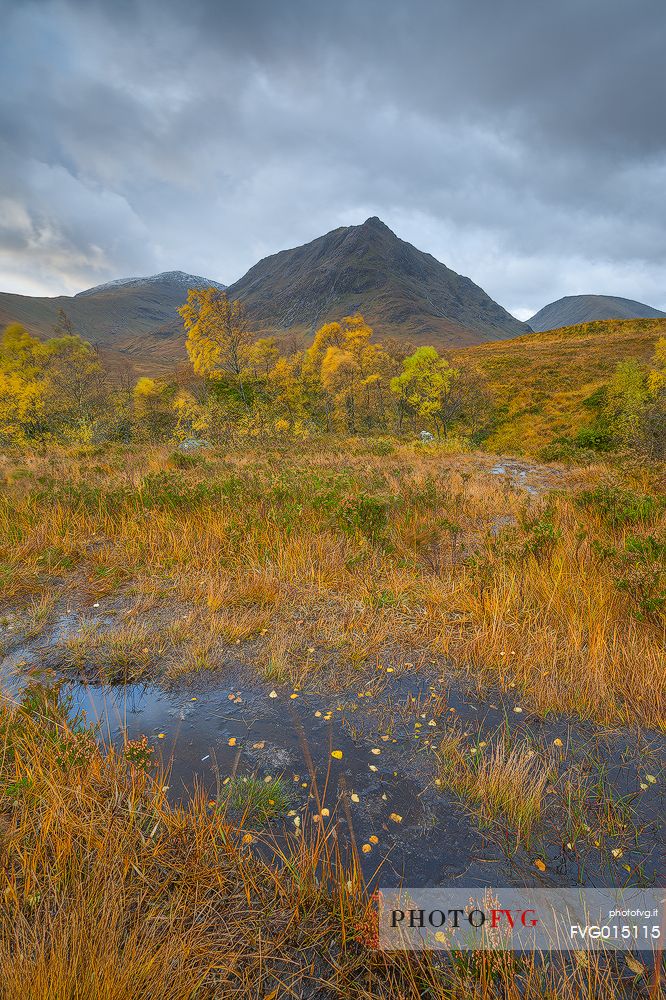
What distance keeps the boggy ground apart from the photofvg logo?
0.07m

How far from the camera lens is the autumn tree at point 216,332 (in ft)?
81.6

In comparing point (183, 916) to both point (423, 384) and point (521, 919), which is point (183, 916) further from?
point (423, 384)

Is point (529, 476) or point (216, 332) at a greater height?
point (216, 332)

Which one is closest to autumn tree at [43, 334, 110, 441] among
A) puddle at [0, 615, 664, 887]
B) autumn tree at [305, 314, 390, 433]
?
autumn tree at [305, 314, 390, 433]

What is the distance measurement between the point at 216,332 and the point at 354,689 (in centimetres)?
2690

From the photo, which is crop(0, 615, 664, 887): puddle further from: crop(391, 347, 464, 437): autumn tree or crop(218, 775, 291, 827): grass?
crop(391, 347, 464, 437): autumn tree

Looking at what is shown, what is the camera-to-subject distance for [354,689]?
9.91 ft

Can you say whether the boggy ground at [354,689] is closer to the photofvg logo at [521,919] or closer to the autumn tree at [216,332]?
the photofvg logo at [521,919]

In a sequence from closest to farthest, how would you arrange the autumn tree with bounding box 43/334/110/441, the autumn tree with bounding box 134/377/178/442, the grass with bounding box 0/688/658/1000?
the grass with bounding box 0/688/658/1000 < the autumn tree with bounding box 43/334/110/441 < the autumn tree with bounding box 134/377/178/442

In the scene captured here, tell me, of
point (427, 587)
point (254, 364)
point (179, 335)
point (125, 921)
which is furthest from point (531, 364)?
point (179, 335)

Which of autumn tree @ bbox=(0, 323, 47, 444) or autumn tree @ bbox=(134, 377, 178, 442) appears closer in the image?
autumn tree @ bbox=(0, 323, 47, 444)

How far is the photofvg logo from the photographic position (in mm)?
1521

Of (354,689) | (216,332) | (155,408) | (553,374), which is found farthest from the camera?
(553,374)

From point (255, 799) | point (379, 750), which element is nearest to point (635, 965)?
point (379, 750)
